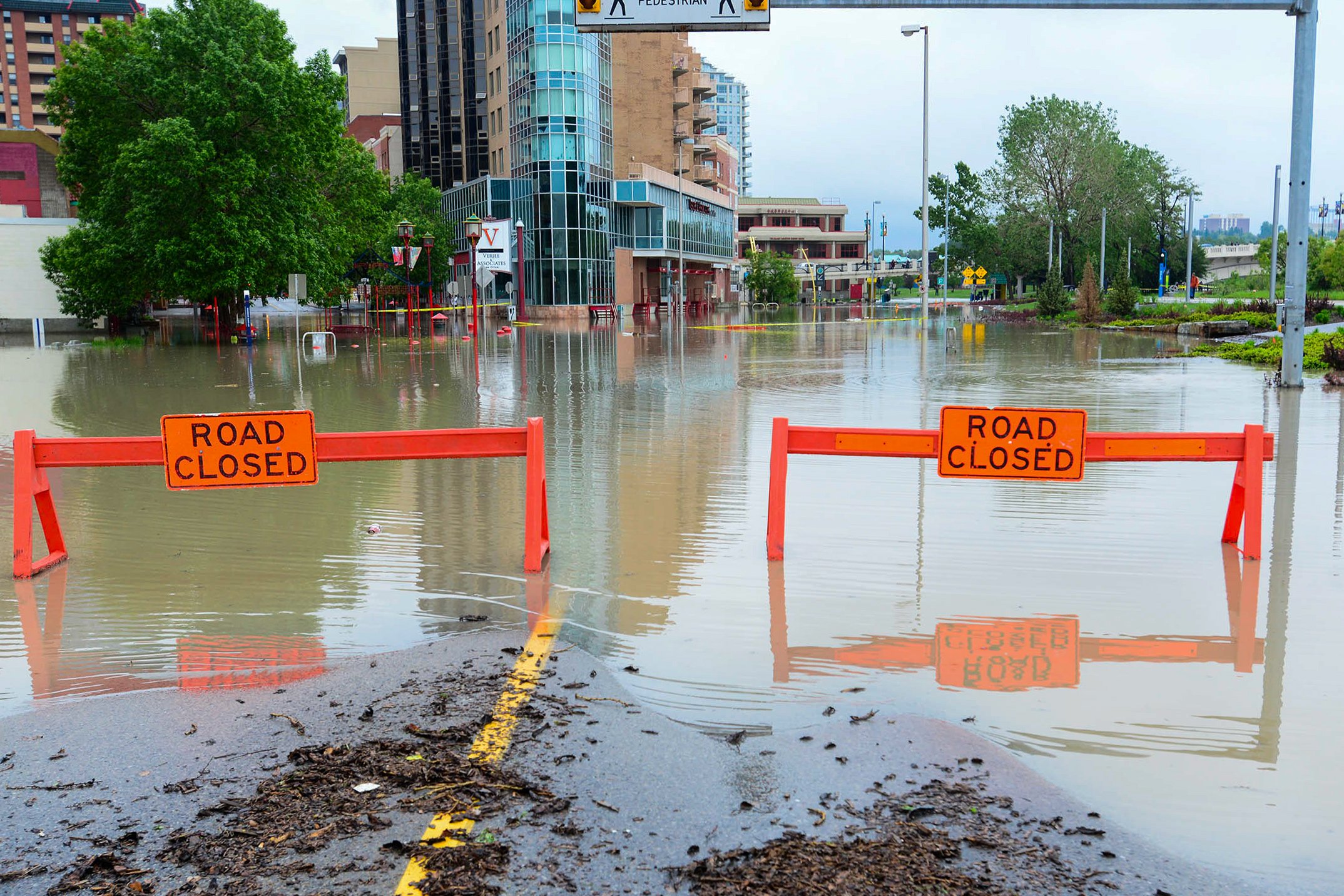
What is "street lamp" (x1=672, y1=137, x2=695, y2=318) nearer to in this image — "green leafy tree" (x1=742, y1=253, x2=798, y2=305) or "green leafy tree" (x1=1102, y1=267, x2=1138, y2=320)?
"green leafy tree" (x1=742, y1=253, x2=798, y2=305)

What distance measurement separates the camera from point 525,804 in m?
4.30

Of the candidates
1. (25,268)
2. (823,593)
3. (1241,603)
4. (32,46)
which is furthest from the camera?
(32,46)

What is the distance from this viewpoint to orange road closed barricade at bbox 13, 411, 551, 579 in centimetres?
798

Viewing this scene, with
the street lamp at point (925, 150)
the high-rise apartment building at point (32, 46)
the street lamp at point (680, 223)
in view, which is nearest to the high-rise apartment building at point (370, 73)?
the high-rise apartment building at point (32, 46)

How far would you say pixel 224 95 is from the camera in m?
37.9

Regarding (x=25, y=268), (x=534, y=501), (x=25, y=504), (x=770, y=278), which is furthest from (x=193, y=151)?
(x=770, y=278)

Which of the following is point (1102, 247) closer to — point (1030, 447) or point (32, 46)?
point (1030, 447)

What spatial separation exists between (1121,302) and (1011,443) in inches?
1742

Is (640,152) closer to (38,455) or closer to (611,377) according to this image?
(611,377)

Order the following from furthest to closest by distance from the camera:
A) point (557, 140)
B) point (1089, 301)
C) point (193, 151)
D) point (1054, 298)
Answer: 1. point (557, 140)
2. point (1054, 298)
3. point (1089, 301)
4. point (193, 151)

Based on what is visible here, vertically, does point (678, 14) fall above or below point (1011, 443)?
above

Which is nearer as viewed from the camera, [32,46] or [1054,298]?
[1054,298]

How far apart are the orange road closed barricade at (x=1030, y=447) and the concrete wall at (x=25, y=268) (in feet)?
168

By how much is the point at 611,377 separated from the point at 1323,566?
17286mm
